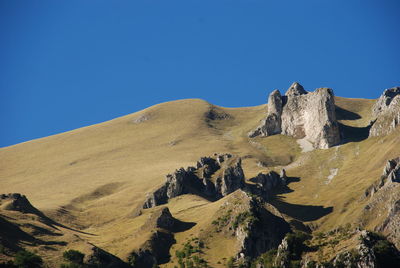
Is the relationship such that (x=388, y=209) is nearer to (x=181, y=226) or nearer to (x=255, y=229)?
(x=255, y=229)

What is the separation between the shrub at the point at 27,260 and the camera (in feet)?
410

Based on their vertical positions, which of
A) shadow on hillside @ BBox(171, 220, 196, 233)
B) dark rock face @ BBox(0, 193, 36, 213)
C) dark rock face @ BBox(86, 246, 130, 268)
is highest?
dark rock face @ BBox(0, 193, 36, 213)

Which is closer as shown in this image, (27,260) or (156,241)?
(27,260)

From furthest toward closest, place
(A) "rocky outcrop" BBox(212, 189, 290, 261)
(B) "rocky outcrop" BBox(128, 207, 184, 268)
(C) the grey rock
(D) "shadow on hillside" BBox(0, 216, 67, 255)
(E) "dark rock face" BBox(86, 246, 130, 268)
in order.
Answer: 1. (B) "rocky outcrop" BBox(128, 207, 184, 268)
2. (A) "rocky outcrop" BBox(212, 189, 290, 261)
3. (C) the grey rock
4. (E) "dark rock face" BBox(86, 246, 130, 268)
5. (D) "shadow on hillside" BBox(0, 216, 67, 255)

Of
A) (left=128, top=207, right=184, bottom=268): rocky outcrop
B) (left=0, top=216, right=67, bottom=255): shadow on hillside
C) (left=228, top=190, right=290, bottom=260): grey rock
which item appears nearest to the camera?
(left=0, top=216, right=67, bottom=255): shadow on hillside

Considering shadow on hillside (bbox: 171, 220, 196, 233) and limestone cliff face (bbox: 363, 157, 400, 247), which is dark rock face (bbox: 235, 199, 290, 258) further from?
limestone cliff face (bbox: 363, 157, 400, 247)

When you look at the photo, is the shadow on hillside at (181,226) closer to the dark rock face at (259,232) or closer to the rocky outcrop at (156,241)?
the rocky outcrop at (156,241)

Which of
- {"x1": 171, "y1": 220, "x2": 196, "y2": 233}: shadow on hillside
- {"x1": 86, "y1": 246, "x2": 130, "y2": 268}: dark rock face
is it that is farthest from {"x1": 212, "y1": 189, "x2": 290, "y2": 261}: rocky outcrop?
{"x1": 86, "y1": 246, "x2": 130, "y2": 268}: dark rock face

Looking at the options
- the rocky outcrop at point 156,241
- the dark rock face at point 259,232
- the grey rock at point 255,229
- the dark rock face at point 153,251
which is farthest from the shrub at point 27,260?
the dark rock face at point 259,232

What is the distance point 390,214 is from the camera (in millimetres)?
178750

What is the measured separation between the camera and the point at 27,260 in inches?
5020

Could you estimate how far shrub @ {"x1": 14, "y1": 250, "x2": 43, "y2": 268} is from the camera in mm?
124838

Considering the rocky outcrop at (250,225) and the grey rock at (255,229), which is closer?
the grey rock at (255,229)

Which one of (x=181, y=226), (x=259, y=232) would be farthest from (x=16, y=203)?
(x=259, y=232)
